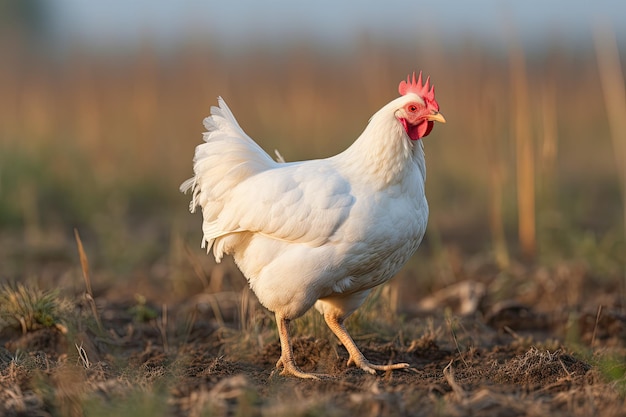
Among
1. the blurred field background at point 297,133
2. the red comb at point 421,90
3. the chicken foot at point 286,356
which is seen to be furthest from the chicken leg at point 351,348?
the blurred field background at point 297,133

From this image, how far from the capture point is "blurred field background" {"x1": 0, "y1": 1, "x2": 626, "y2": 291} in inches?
313

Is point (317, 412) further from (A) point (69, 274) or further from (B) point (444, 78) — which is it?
(B) point (444, 78)

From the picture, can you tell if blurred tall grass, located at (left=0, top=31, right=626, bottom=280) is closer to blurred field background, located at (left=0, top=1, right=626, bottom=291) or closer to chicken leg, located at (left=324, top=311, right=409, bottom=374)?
blurred field background, located at (left=0, top=1, right=626, bottom=291)

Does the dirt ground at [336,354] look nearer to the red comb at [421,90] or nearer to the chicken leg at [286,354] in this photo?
the chicken leg at [286,354]

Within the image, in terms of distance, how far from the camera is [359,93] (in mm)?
13664

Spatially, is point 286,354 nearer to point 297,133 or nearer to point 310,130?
point 297,133

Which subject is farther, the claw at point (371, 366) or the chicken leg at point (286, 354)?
the claw at point (371, 366)

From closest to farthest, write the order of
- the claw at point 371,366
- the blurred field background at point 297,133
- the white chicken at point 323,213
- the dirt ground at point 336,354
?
the dirt ground at point 336,354 → the white chicken at point 323,213 → the claw at point 371,366 → the blurred field background at point 297,133

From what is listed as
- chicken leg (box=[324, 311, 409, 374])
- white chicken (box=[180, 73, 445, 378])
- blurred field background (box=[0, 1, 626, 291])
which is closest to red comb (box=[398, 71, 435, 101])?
white chicken (box=[180, 73, 445, 378])

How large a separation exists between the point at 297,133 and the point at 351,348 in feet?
22.9

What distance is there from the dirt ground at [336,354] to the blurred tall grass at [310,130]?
1364 millimetres

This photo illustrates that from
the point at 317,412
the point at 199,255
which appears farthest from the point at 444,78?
the point at 317,412

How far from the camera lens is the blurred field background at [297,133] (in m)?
7.95

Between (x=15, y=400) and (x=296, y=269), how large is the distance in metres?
1.49
